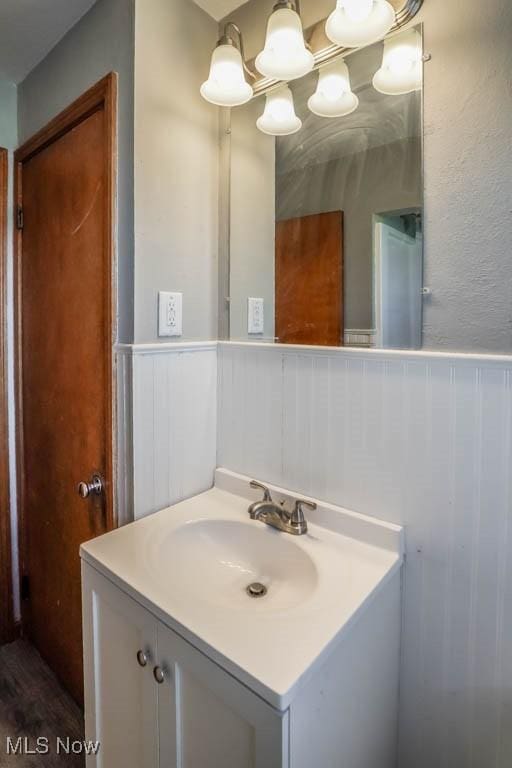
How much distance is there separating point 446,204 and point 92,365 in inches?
40.2

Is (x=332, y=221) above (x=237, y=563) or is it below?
above

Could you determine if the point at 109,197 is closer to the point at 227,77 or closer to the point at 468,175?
the point at 227,77

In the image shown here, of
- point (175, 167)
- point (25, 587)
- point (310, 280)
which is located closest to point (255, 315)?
point (310, 280)

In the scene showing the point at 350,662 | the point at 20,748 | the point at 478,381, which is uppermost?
the point at 478,381

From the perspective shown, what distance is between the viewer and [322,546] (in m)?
1.02

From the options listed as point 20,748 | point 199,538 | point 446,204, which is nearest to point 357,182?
point 446,204

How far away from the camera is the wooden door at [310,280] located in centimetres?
110

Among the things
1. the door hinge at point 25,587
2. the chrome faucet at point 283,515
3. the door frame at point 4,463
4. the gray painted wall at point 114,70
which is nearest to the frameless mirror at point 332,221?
the gray painted wall at point 114,70

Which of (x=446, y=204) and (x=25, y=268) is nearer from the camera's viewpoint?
(x=446, y=204)

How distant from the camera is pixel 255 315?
51.1 inches

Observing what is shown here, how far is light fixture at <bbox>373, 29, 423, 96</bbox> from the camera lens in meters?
0.93

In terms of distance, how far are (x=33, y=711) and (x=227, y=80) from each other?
6.80ft

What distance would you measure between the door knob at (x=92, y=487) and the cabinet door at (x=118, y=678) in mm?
247

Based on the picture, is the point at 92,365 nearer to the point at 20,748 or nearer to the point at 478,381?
the point at 478,381
